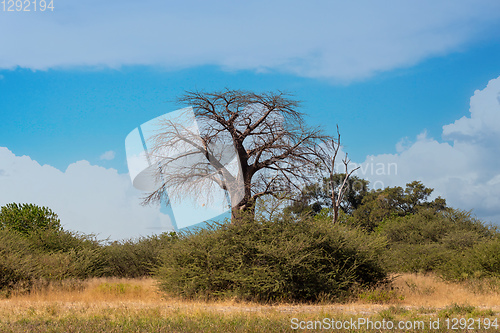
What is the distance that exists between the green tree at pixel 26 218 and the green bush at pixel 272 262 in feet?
54.8

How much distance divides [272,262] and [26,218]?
22.3m

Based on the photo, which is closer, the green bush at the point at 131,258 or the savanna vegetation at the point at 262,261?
the savanna vegetation at the point at 262,261

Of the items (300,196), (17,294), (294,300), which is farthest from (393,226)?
(17,294)

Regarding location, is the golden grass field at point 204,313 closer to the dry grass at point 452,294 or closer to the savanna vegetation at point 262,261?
the dry grass at point 452,294

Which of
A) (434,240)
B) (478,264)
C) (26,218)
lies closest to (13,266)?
(26,218)

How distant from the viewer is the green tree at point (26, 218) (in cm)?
2864

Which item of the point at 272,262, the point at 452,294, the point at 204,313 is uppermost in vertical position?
the point at 272,262

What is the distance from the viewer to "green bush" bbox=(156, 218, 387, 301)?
13656 millimetres

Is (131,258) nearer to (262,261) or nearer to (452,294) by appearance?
(262,261)

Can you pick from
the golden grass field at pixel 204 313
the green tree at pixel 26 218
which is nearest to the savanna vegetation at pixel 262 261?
the golden grass field at pixel 204 313

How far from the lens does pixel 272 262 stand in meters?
13.9

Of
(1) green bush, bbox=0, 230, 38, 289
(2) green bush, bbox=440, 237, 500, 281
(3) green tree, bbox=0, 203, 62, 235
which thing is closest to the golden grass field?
(1) green bush, bbox=0, 230, 38, 289

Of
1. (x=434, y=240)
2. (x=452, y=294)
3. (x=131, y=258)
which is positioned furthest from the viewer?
(x=434, y=240)

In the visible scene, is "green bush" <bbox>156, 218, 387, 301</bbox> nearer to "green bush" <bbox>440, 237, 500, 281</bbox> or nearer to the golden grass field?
the golden grass field
